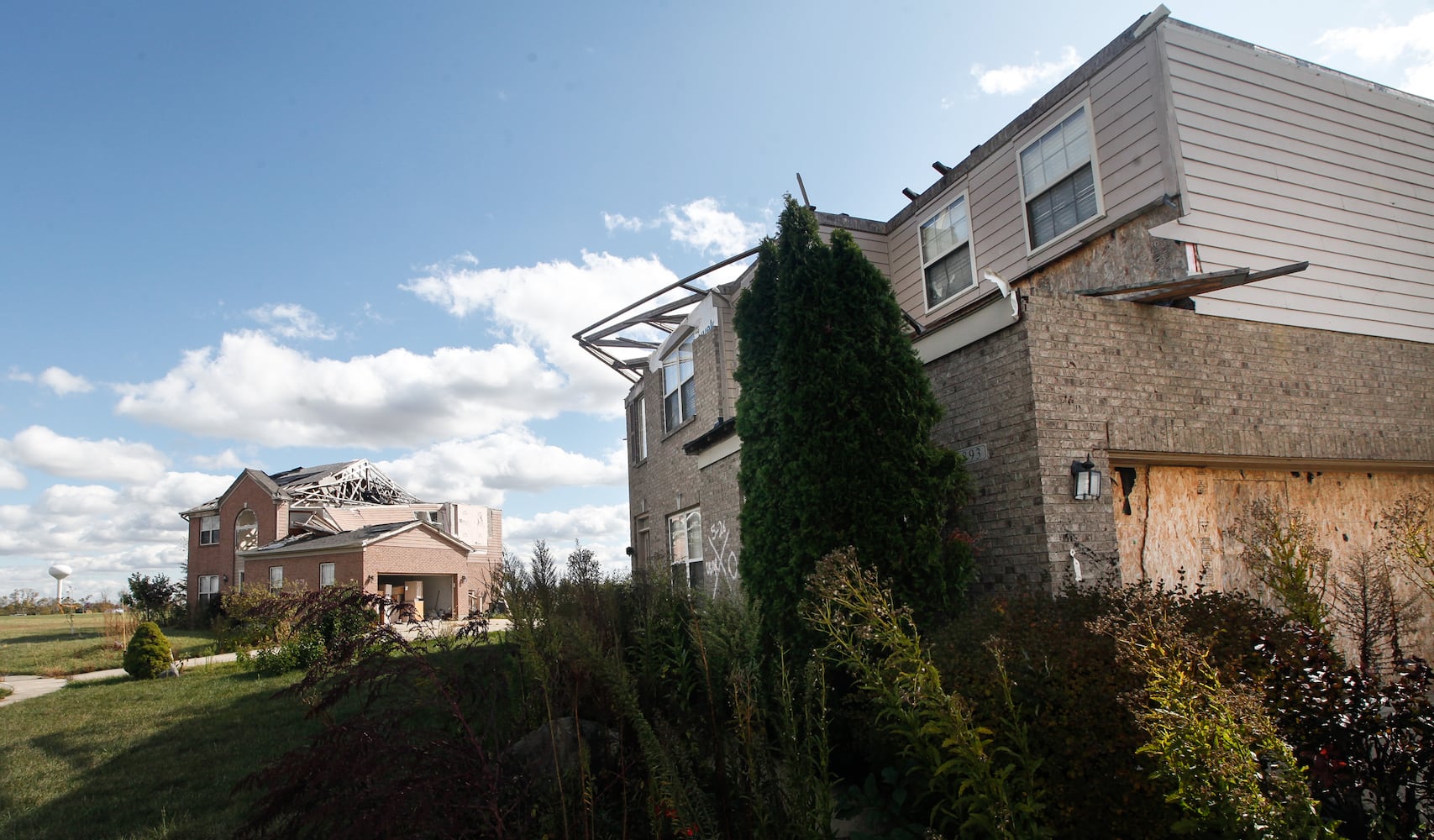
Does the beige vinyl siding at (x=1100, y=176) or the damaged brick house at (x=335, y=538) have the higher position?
the beige vinyl siding at (x=1100, y=176)

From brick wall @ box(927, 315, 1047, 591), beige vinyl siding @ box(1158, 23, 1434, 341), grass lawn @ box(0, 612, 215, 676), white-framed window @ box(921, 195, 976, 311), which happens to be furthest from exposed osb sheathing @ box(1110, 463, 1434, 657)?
grass lawn @ box(0, 612, 215, 676)

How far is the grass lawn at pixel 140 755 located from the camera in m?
5.72

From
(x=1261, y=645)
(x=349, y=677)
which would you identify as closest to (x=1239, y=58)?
(x=1261, y=645)

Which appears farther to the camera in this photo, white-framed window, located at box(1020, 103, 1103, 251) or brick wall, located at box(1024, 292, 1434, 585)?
white-framed window, located at box(1020, 103, 1103, 251)

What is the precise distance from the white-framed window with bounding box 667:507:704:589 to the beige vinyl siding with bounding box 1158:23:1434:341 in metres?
7.54

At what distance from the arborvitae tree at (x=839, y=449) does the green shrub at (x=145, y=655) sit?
1391cm

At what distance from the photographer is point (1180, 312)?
22.2 feet

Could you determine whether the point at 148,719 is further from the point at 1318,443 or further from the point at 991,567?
the point at 1318,443

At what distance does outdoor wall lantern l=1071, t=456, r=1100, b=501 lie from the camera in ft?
19.2

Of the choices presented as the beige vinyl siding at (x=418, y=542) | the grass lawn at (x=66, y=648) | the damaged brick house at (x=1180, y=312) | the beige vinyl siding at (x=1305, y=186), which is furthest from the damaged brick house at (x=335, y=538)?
the beige vinyl siding at (x=1305, y=186)

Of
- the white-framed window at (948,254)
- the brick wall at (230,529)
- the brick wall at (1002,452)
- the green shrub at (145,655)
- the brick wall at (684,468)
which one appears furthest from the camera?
the brick wall at (230,529)

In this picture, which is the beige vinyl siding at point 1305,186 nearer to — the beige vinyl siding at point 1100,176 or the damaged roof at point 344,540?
the beige vinyl siding at point 1100,176

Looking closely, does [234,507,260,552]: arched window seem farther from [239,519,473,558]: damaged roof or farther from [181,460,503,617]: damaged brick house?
[239,519,473,558]: damaged roof

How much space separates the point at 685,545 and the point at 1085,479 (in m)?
8.02
